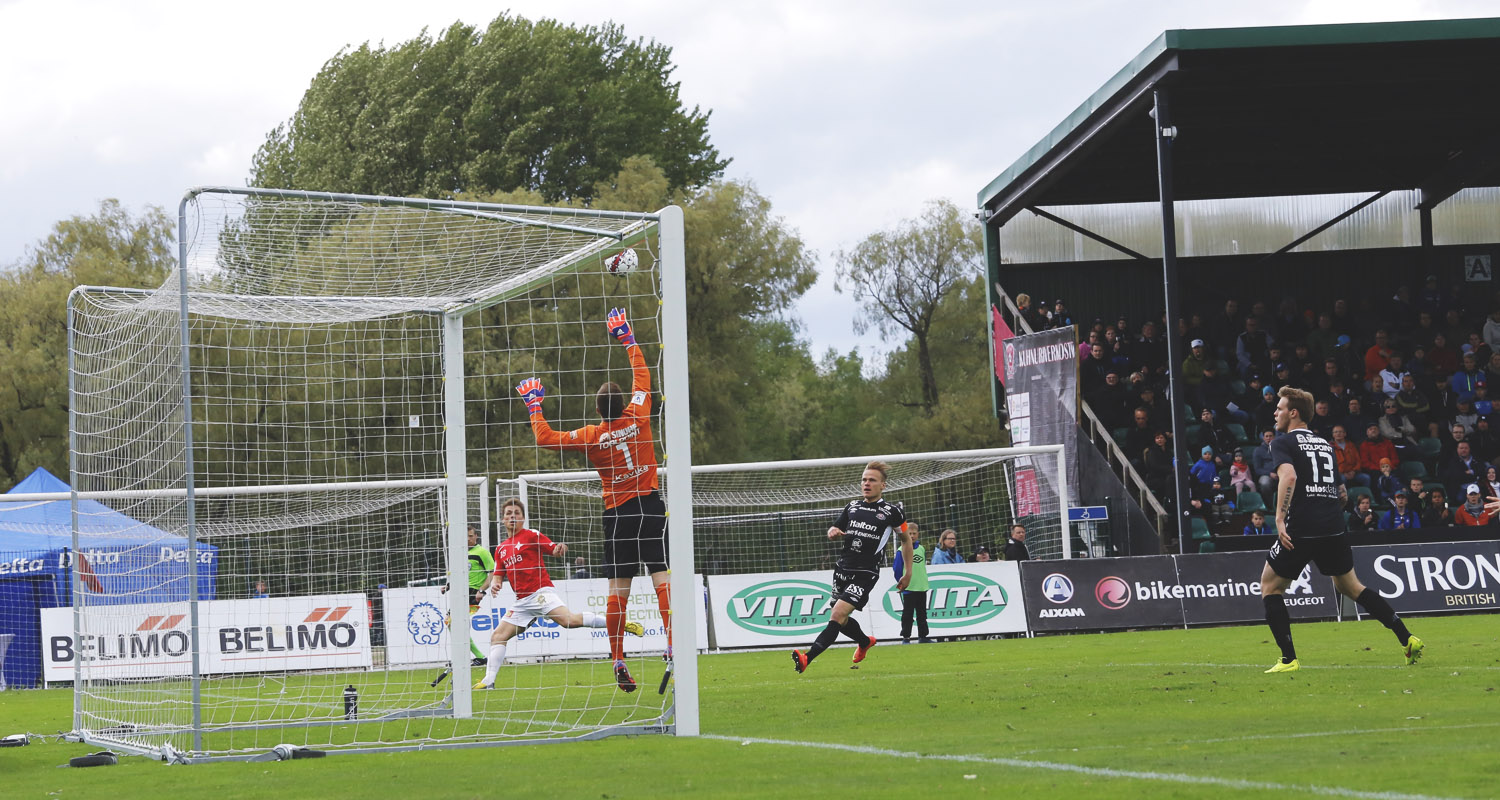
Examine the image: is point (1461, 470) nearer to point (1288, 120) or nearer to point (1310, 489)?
point (1288, 120)

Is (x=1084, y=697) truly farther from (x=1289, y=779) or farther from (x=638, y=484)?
(x=1289, y=779)

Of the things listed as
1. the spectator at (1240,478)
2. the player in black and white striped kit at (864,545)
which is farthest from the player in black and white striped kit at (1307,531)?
the spectator at (1240,478)

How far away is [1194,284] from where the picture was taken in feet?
111

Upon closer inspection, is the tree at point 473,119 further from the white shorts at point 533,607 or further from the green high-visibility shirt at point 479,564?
the white shorts at point 533,607

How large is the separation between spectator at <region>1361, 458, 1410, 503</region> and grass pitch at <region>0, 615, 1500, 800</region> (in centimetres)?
1245

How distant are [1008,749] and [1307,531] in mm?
5351

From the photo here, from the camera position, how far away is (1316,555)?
12016mm

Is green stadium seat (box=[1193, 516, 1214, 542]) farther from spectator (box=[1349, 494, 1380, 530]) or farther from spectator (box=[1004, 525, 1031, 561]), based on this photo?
spectator (box=[1004, 525, 1031, 561])

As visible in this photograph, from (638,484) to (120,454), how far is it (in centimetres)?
395

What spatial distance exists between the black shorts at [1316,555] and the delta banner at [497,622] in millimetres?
10740

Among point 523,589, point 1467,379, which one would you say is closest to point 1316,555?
point 523,589

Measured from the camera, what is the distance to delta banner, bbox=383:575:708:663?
21.4 meters

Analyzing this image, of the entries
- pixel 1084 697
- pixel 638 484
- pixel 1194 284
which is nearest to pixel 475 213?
pixel 638 484

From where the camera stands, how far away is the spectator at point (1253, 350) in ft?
96.2
